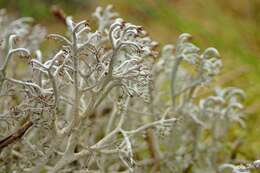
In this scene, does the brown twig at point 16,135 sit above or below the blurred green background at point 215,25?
below

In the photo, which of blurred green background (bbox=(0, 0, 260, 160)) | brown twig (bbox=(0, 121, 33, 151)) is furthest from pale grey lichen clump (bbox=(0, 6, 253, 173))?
blurred green background (bbox=(0, 0, 260, 160))

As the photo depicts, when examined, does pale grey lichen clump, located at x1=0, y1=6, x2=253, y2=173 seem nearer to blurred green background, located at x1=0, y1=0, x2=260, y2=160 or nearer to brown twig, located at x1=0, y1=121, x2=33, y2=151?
brown twig, located at x1=0, y1=121, x2=33, y2=151

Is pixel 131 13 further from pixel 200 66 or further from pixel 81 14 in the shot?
pixel 200 66

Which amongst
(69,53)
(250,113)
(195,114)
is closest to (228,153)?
(195,114)

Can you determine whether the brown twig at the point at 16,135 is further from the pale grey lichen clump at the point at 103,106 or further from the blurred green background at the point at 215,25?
the blurred green background at the point at 215,25

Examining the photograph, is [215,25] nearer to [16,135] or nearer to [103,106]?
[103,106]

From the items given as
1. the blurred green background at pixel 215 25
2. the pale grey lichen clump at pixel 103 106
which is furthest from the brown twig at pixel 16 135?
the blurred green background at pixel 215 25
